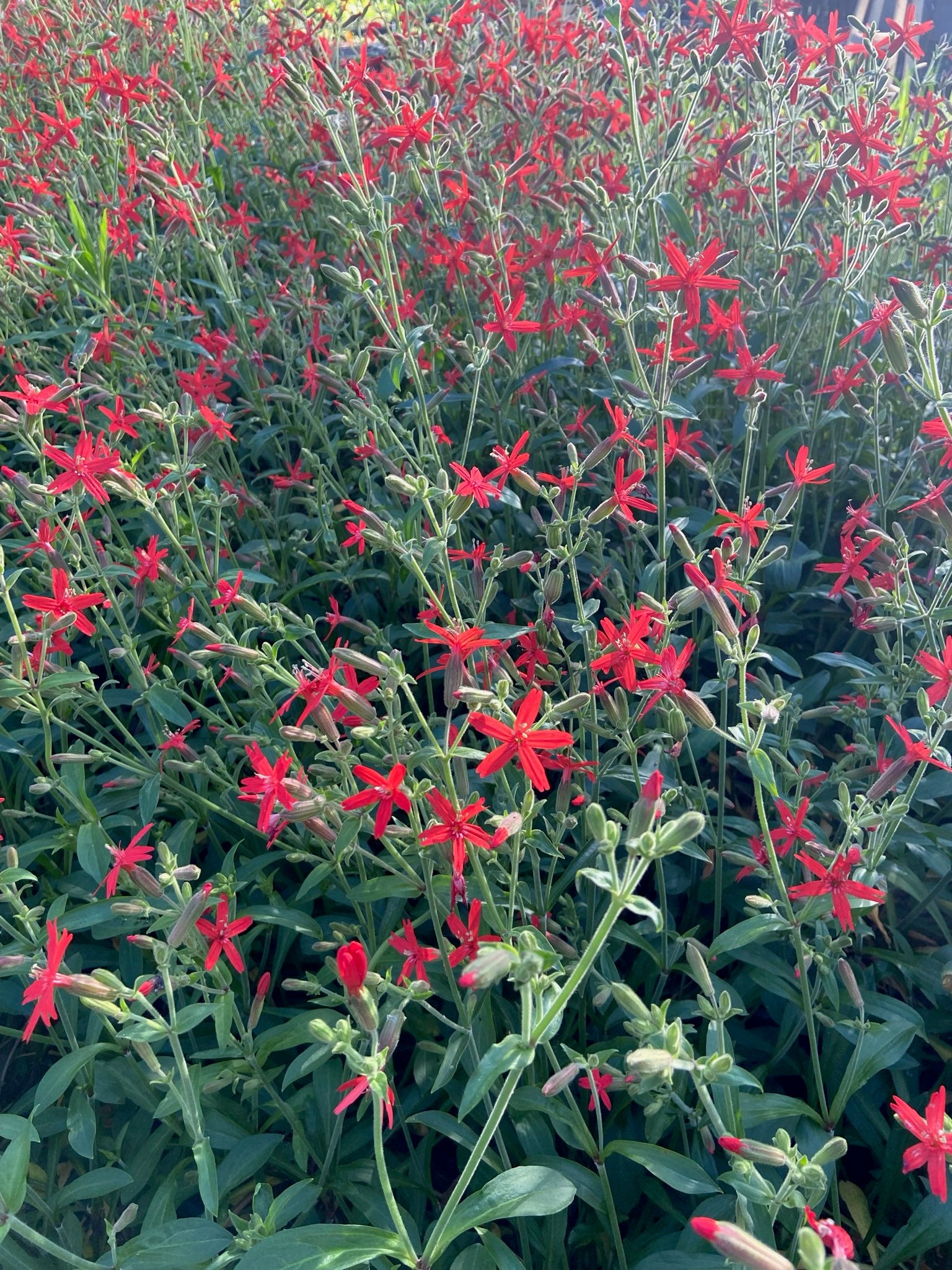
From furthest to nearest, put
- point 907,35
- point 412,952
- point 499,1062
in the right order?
point 907,35 < point 412,952 < point 499,1062

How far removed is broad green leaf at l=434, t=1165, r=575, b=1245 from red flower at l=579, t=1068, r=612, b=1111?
0.15 m

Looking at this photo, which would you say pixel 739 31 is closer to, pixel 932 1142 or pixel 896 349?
pixel 896 349

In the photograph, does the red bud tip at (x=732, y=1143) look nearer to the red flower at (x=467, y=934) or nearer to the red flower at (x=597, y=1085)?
the red flower at (x=597, y=1085)

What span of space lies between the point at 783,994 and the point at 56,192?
372 cm

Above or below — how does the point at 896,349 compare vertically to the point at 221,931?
above

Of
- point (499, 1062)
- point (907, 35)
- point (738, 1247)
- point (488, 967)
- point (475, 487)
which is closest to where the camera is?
point (738, 1247)

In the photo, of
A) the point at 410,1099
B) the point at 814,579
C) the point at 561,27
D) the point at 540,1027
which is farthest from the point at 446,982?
the point at 561,27

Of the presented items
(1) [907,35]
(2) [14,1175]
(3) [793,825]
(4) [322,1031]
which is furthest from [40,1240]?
(1) [907,35]

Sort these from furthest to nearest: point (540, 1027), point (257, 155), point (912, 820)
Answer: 1. point (257, 155)
2. point (912, 820)
3. point (540, 1027)

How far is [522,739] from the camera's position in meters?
1.31

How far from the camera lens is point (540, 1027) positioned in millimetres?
1039

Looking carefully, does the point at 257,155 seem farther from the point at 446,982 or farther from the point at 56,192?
the point at 446,982

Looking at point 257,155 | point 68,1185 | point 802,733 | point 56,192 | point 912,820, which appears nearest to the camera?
point 68,1185

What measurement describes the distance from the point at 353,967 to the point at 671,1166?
684mm
